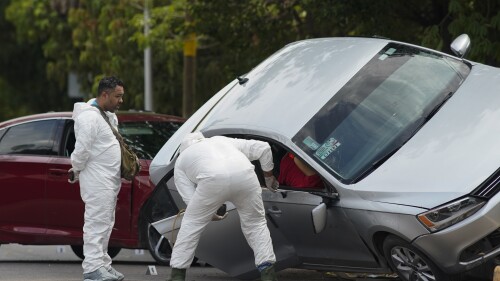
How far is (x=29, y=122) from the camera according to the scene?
11680 mm

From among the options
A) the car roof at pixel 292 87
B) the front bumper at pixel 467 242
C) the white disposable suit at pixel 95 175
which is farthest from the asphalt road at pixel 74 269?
the front bumper at pixel 467 242

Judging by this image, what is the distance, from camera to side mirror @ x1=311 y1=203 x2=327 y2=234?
840cm

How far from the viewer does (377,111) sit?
888cm

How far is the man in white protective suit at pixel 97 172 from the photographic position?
928 centimetres

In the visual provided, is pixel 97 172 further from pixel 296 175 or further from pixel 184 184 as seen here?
pixel 296 175

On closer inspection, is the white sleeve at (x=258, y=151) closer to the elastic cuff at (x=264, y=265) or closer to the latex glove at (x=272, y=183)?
the latex glove at (x=272, y=183)

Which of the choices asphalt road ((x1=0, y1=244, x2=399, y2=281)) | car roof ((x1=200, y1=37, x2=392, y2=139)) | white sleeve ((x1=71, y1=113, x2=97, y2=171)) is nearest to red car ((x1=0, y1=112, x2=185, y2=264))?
asphalt road ((x1=0, y1=244, x2=399, y2=281))

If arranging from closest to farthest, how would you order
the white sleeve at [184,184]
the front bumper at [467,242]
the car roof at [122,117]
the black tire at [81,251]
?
1. the front bumper at [467,242]
2. the white sleeve at [184,184]
3. the car roof at [122,117]
4. the black tire at [81,251]

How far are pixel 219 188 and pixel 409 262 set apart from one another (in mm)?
1419

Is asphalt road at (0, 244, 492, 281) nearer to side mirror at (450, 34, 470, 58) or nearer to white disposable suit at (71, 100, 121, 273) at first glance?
white disposable suit at (71, 100, 121, 273)

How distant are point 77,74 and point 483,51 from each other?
17389 mm

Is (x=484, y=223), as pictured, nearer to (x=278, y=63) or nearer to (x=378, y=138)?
(x=378, y=138)

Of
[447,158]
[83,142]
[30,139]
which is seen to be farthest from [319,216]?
[30,139]

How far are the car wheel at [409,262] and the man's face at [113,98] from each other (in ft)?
8.36
